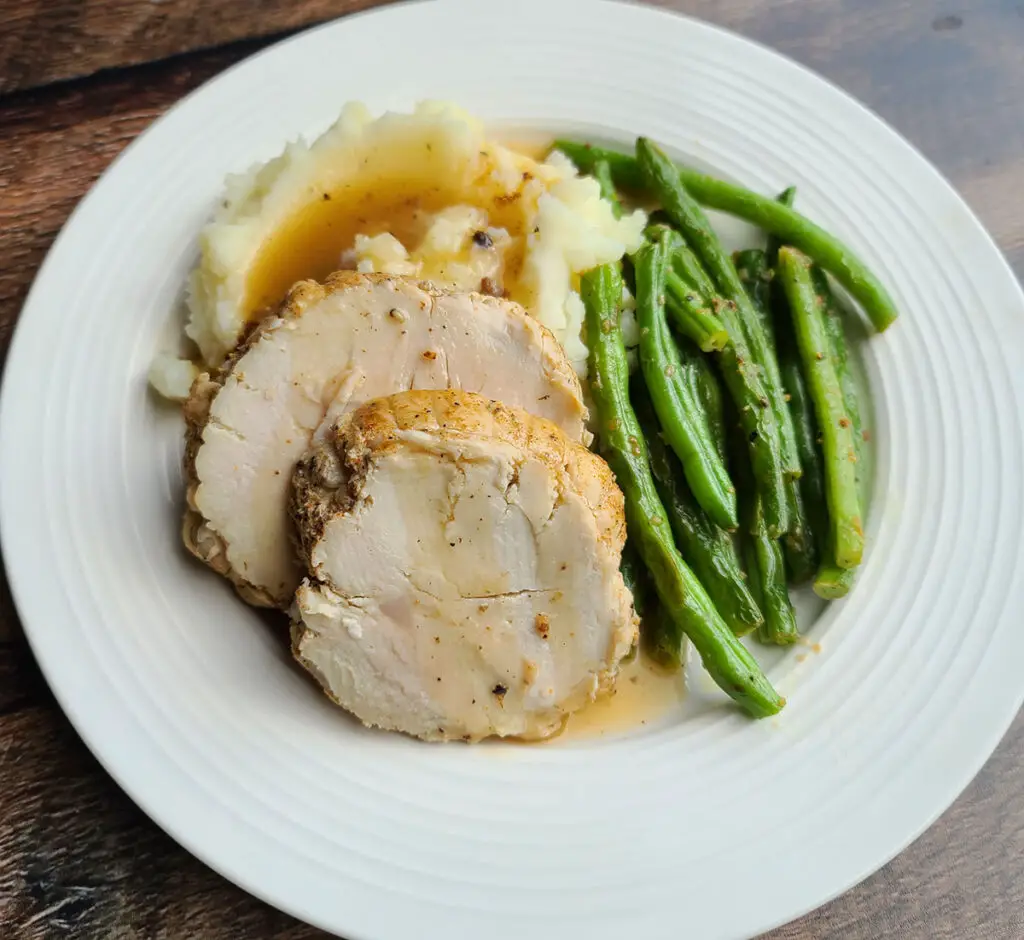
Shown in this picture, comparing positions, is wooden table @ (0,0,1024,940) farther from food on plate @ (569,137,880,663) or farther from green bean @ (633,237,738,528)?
green bean @ (633,237,738,528)

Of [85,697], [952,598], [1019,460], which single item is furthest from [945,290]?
[85,697]

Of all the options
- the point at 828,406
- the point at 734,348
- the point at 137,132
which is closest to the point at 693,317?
the point at 734,348

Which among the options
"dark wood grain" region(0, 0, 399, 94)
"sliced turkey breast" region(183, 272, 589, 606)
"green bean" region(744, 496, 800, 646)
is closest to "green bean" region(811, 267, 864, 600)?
"green bean" region(744, 496, 800, 646)

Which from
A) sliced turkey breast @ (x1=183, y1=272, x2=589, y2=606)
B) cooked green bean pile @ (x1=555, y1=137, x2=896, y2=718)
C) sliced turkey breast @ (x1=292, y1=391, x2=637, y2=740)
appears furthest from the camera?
cooked green bean pile @ (x1=555, y1=137, x2=896, y2=718)

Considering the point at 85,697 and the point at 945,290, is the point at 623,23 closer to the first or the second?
the point at 945,290

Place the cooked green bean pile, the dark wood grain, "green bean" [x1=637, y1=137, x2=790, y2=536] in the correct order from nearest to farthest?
1. the cooked green bean pile
2. "green bean" [x1=637, y1=137, x2=790, y2=536]
3. the dark wood grain

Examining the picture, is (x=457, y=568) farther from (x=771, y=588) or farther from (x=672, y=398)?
Result: (x=771, y=588)
